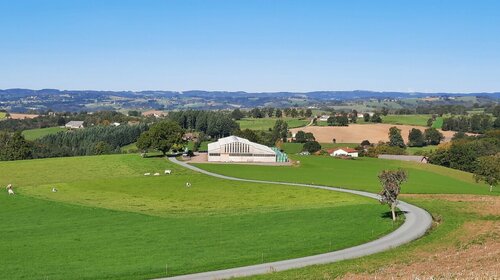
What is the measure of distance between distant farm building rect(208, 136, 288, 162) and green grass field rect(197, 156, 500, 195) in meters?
7.09

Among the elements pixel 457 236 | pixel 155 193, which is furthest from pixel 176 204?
pixel 457 236

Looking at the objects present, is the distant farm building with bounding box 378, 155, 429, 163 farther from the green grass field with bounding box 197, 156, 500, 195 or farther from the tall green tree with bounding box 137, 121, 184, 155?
the tall green tree with bounding box 137, 121, 184, 155

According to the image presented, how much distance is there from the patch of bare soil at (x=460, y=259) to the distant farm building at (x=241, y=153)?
73198mm

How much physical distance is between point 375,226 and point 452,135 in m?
156

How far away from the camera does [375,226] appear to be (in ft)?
174

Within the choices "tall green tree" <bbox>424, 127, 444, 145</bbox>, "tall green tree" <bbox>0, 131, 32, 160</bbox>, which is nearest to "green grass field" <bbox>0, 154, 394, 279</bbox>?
"tall green tree" <bbox>0, 131, 32, 160</bbox>

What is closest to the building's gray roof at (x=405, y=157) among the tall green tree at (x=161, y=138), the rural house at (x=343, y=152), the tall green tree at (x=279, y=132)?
the rural house at (x=343, y=152)

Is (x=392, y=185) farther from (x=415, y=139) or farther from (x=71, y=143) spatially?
(x=71, y=143)

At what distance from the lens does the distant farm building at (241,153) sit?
12356cm

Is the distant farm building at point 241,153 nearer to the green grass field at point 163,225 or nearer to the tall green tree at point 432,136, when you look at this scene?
the green grass field at point 163,225

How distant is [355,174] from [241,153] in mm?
29290

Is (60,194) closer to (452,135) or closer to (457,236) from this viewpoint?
(457,236)

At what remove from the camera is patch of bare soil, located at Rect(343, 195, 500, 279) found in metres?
30.0

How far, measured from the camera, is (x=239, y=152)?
408 ft
